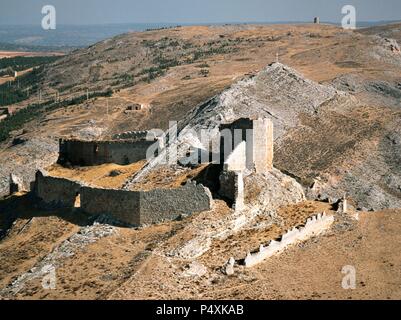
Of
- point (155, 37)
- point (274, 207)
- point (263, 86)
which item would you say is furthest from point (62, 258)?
point (155, 37)

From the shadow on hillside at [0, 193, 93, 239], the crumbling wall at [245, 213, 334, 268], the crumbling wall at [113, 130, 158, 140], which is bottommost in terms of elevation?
the shadow on hillside at [0, 193, 93, 239]

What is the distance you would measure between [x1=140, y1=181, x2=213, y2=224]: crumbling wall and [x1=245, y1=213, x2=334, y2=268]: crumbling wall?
3.54 m

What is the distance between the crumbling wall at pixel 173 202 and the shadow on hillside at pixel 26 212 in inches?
125

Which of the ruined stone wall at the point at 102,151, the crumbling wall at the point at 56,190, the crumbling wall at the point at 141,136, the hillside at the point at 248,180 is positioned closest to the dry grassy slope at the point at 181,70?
the hillside at the point at 248,180

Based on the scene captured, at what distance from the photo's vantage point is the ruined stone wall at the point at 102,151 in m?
43.8

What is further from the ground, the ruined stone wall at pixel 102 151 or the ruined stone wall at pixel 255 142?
the ruined stone wall at pixel 255 142

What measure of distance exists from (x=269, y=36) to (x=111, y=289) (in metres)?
94.3

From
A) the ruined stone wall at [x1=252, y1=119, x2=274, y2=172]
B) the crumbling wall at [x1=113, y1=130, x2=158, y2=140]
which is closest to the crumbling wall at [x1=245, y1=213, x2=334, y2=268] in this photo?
the ruined stone wall at [x1=252, y1=119, x2=274, y2=172]

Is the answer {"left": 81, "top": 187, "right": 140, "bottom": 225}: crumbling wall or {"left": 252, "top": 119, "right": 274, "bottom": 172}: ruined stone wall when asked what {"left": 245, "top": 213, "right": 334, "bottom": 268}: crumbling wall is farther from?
{"left": 81, "top": 187, "right": 140, "bottom": 225}: crumbling wall

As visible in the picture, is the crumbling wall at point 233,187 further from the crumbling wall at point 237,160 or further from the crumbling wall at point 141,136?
the crumbling wall at point 141,136

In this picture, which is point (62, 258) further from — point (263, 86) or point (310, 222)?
point (263, 86)

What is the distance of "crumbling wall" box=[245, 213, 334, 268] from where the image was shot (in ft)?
98.4

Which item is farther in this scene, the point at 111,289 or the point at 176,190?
the point at 176,190

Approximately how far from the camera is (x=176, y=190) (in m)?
33.4
